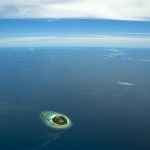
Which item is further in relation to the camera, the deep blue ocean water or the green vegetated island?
the green vegetated island

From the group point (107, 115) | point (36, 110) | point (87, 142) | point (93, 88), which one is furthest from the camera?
point (93, 88)

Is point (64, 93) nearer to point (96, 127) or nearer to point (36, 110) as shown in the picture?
point (36, 110)

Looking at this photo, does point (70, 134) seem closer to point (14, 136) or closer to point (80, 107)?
point (14, 136)

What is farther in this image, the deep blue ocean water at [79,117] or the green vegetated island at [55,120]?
the green vegetated island at [55,120]

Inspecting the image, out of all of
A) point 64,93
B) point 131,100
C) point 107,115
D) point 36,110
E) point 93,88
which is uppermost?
point 93,88

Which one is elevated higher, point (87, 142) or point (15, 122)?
point (15, 122)

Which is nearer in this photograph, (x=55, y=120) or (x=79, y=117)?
(x=55, y=120)

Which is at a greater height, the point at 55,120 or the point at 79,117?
the point at 79,117

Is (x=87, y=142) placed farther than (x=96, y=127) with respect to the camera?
No

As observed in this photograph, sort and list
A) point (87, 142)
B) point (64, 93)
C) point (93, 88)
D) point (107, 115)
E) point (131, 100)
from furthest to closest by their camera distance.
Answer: point (93, 88) → point (64, 93) → point (131, 100) → point (107, 115) → point (87, 142)

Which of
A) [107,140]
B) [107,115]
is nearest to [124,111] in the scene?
[107,115]
